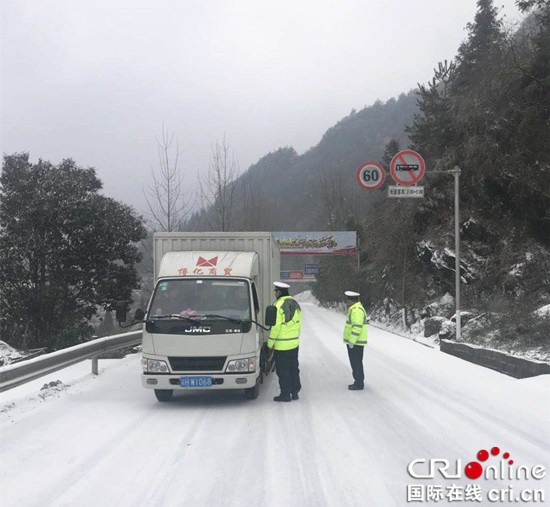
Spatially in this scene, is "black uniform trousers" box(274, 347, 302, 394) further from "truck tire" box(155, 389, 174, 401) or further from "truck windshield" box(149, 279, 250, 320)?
"truck tire" box(155, 389, 174, 401)

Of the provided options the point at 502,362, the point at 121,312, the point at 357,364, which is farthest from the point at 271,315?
the point at 502,362

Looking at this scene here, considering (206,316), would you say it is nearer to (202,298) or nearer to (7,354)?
(202,298)

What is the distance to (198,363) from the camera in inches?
343

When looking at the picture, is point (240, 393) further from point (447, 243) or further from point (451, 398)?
point (447, 243)

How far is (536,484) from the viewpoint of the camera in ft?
17.3

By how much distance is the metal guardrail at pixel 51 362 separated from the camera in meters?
8.49

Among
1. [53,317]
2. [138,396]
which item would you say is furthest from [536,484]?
[53,317]

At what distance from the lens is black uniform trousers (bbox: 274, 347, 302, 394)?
925cm

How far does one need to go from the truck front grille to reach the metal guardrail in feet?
7.75

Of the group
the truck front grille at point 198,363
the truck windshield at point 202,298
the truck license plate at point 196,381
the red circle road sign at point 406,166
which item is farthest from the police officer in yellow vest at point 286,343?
the red circle road sign at point 406,166

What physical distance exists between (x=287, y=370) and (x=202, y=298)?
72.8 inches

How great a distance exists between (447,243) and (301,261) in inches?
3269

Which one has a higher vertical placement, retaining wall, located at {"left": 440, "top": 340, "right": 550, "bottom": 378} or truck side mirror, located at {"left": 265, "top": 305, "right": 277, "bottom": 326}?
truck side mirror, located at {"left": 265, "top": 305, "right": 277, "bottom": 326}

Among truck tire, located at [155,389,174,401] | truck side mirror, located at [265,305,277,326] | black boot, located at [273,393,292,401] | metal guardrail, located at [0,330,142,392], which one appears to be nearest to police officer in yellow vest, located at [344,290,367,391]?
black boot, located at [273,393,292,401]
